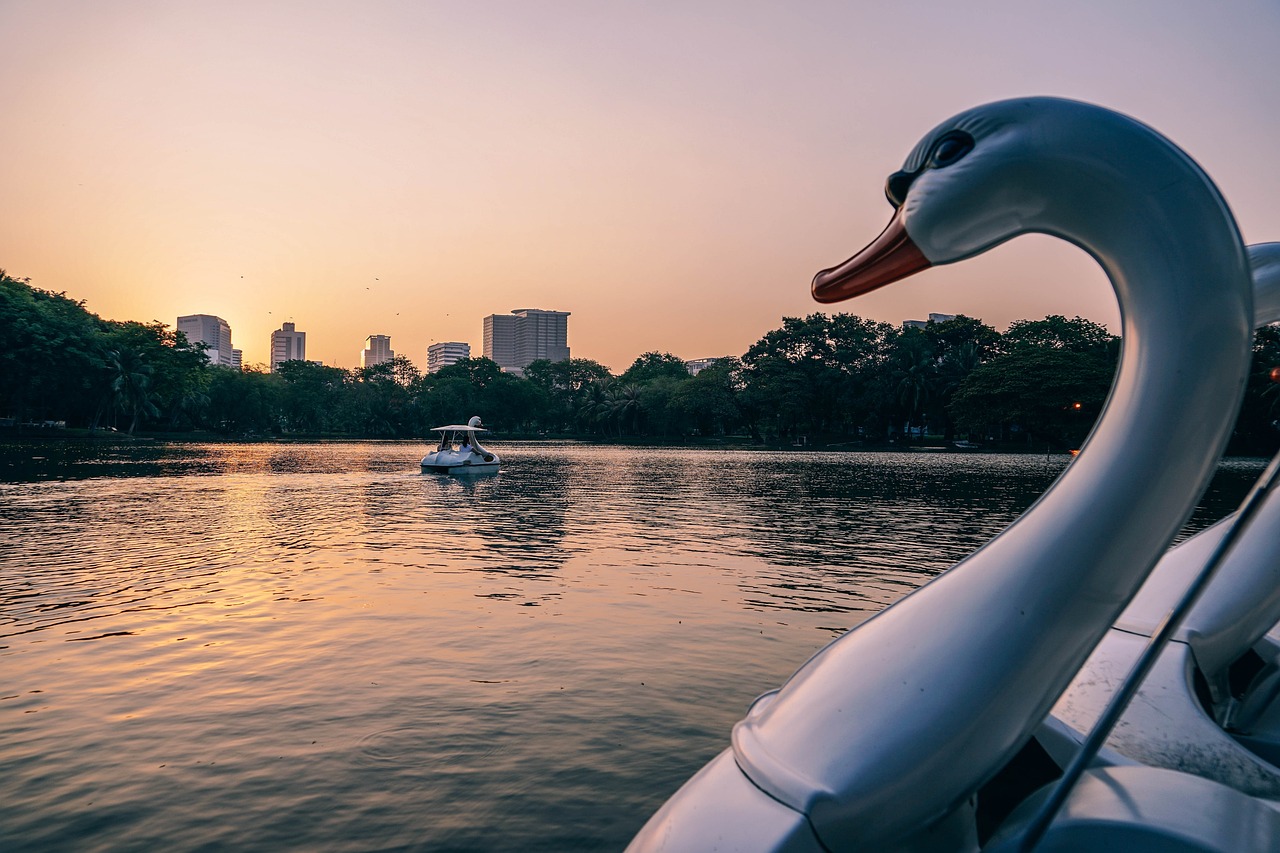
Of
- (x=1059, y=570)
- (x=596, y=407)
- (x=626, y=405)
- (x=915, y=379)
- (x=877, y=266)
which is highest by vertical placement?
(x=915, y=379)

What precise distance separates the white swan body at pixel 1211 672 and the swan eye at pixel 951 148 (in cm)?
108

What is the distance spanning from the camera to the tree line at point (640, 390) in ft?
206

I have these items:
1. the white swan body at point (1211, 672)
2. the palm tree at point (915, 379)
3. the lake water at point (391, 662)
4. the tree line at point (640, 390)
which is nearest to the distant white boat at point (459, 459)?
the lake water at point (391, 662)

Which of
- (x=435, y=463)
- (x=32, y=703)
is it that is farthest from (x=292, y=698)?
(x=435, y=463)

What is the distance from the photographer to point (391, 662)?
7.01m

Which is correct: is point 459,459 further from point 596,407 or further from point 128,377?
point 596,407

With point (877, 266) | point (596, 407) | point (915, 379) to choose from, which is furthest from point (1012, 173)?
point (596, 407)

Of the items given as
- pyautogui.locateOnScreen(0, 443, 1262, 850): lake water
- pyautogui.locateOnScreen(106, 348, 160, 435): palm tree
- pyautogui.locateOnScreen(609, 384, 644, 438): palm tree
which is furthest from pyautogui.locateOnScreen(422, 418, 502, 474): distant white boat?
pyautogui.locateOnScreen(609, 384, 644, 438): palm tree

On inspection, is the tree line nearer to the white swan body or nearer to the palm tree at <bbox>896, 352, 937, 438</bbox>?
the palm tree at <bbox>896, 352, 937, 438</bbox>

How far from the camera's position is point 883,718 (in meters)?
1.74

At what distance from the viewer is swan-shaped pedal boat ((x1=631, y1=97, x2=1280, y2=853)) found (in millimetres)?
1664

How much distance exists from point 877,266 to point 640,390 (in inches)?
3853

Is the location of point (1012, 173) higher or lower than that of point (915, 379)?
lower

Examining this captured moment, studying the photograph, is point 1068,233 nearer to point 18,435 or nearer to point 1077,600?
point 1077,600
